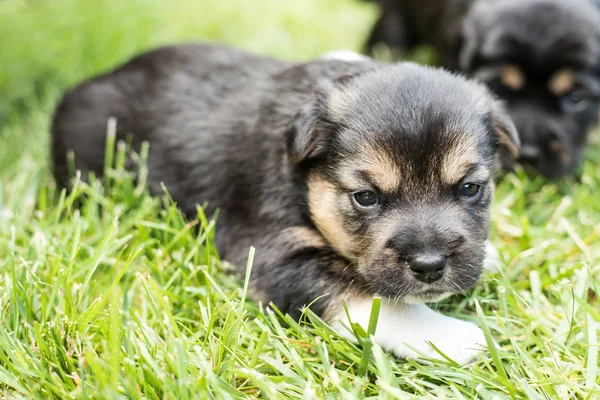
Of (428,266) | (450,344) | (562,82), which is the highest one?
(562,82)

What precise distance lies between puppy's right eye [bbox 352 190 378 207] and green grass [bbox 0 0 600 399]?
0.57m

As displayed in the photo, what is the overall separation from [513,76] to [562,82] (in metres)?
0.34

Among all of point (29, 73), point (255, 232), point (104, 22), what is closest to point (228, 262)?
point (255, 232)

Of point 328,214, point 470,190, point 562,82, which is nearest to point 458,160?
point 470,190

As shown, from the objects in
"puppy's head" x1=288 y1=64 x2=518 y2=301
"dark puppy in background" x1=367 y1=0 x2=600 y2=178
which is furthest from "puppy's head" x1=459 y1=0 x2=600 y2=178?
"puppy's head" x1=288 y1=64 x2=518 y2=301

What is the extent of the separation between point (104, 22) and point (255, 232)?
434 centimetres

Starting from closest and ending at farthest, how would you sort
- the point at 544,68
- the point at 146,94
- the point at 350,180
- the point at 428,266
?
1. the point at 428,266
2. the point at 350,180
3. the point at 146,94
4. the point at 544,68

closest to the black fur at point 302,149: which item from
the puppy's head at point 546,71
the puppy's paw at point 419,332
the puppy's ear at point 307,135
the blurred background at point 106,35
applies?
the puppy's ear at point 307,135

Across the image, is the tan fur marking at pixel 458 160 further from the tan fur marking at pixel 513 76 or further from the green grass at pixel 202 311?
the tan fur marking at pixel 513 76

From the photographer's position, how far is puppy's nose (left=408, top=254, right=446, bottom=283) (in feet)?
8.49

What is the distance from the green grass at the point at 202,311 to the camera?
2.43 metres

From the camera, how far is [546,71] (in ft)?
14.8

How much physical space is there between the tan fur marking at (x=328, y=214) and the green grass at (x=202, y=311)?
1.29 ft

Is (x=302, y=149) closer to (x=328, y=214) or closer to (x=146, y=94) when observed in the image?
(x=328, y=214)
